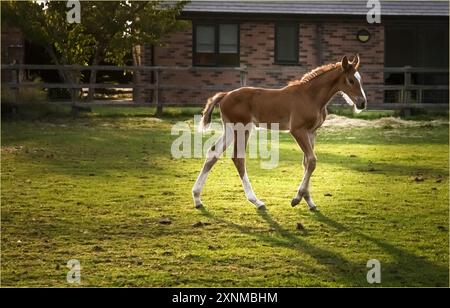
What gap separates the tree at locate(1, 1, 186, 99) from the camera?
2475 cm

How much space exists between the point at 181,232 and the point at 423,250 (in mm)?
2541

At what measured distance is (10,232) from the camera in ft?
28.1

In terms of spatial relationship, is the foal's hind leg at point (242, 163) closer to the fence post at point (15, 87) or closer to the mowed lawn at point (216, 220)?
the mowed lawn at point (216, 220)

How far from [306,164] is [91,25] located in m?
16.4

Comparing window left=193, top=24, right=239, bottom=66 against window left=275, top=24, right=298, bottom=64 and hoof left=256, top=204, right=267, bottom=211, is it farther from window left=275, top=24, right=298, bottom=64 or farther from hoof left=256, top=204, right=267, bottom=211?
hoof left=256, top=204, right=267, bottom=211

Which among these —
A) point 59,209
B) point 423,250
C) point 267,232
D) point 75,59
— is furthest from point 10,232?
point 75,59

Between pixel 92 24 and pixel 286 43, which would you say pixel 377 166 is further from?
pixel 286 43

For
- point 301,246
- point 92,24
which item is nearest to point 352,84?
point 301,246

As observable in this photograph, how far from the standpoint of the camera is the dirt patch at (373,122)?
68.8 ft

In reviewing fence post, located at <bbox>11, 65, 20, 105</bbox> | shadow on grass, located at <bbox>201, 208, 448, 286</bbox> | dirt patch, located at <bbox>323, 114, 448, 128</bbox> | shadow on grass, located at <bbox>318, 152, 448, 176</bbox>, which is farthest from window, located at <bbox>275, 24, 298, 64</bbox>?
shadow on grass, located at <bbox>201, 208, 448, 286</bbox>

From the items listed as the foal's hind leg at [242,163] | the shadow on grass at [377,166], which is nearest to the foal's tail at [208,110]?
the foal's hind leg at [242,163]

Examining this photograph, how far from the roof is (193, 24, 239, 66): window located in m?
0.80

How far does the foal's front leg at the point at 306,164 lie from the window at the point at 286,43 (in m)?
18.9

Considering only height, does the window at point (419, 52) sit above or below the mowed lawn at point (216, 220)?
above
